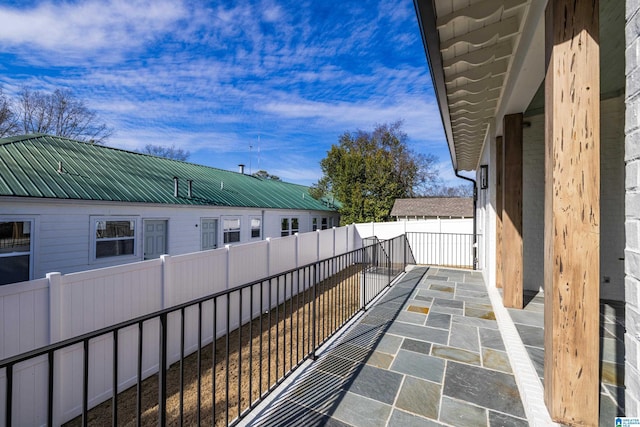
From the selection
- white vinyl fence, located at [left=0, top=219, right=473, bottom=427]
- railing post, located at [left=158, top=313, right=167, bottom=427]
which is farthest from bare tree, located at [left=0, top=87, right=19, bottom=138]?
railing post, located at [left=158, top=313, right=167, bottom=427]

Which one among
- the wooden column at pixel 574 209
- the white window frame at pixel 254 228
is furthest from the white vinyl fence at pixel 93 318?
the white window frame at pixel 254 228

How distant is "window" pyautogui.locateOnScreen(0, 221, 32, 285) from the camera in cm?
490

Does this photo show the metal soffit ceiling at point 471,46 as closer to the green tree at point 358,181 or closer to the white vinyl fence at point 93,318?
the white vinyl fence at point 93,318

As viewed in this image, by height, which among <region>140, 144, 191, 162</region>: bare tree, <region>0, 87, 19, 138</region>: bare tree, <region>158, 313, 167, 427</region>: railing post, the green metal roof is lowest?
<region>158, 313, 167, 427</region>: railing post

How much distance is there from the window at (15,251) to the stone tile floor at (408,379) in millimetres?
5953

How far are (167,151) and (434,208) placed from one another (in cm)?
2007

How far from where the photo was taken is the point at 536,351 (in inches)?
105

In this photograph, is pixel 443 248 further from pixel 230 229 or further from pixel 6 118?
pixel 6 118

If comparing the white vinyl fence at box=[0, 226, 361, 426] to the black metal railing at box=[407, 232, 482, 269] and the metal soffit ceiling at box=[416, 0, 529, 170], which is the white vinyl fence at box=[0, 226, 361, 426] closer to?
the metal soffit ceiling at box=[416, 0, 529, 170]

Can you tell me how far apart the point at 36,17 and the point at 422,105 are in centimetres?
1080

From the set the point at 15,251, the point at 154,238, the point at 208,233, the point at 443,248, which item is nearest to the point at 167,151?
the point at 208,233

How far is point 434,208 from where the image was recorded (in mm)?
15375

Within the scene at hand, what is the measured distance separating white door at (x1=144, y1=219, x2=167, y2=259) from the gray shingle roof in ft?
37.7

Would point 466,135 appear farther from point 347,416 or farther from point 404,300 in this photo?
point 347,416
